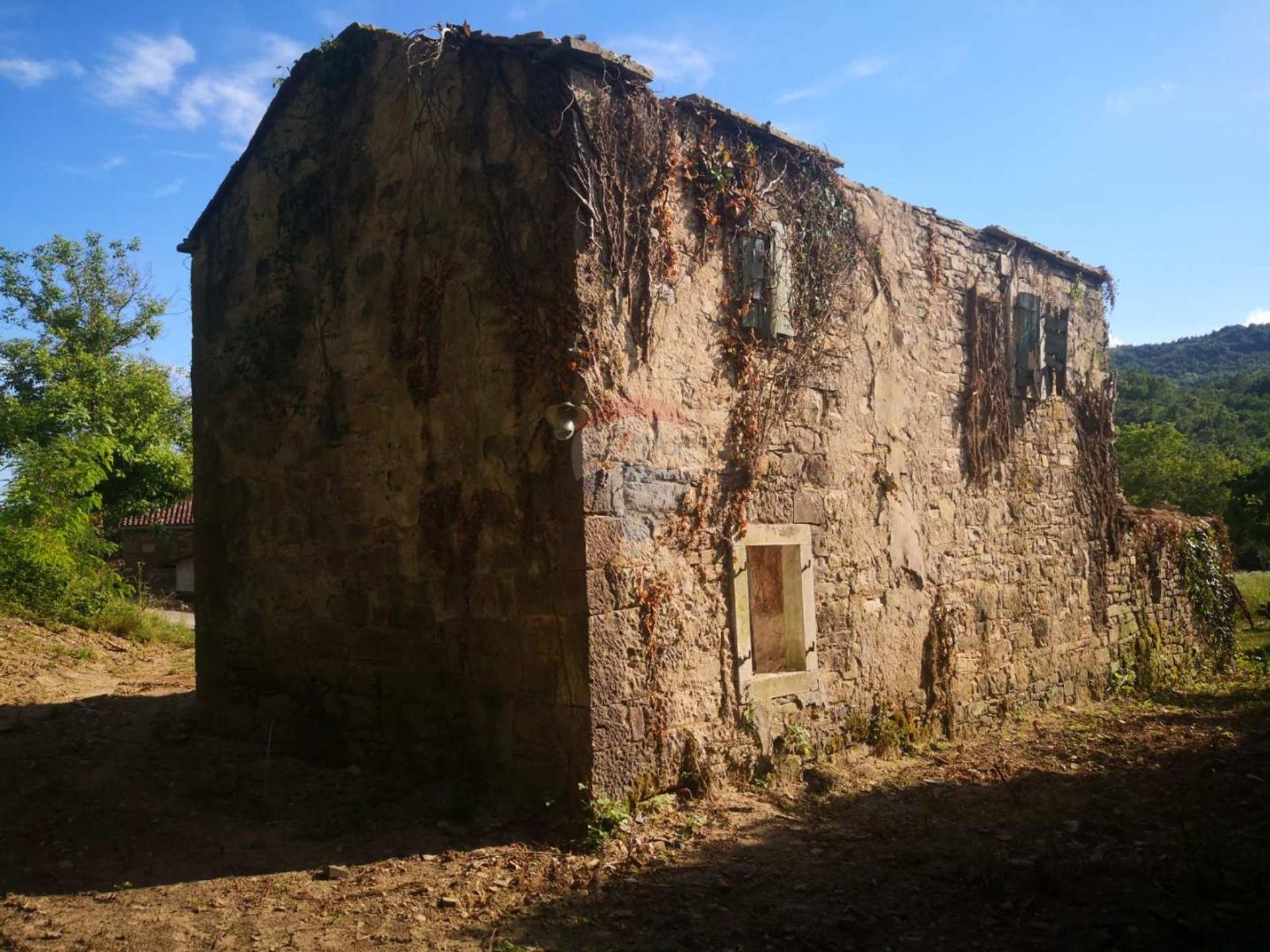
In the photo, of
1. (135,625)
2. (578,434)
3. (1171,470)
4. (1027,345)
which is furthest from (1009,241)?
(1171,470)

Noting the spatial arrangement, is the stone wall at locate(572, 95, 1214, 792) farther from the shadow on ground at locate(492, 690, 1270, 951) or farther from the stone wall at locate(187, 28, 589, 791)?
the shadow on ground at locate(492, 690, 1270, 951)

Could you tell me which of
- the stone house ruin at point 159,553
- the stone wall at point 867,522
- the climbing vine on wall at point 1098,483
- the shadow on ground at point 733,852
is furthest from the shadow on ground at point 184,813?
the stone house ruin at point 159,553

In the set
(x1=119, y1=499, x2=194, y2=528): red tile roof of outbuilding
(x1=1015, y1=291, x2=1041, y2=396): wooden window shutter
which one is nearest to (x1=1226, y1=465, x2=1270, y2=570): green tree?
(x1=1015, y1=291, x2=1041, y2=396): wooden window shutter

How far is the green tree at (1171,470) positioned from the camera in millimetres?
29234

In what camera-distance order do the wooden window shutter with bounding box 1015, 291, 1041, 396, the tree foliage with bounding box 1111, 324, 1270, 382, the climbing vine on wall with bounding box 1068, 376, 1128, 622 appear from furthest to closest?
the tree foliage with bounding box 1111, 324, 1270, 382, the climbing vine on wall with bounding box 1068, 376, 1128, 622, the wooden window shutter with bounding box 1015, 291, 1041, 396

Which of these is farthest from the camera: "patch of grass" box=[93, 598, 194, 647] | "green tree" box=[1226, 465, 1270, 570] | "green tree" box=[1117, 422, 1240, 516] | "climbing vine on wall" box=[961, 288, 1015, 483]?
"green tree" box=[1117, 422, 1240, 516]

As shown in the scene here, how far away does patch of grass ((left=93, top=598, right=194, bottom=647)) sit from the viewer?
11.9 metres

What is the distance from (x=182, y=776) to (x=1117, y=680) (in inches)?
368

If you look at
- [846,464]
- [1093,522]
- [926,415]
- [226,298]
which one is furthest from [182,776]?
[1093,522]

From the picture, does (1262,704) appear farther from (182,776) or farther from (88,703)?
(88,703)

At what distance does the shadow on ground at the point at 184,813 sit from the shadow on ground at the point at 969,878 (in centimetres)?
106

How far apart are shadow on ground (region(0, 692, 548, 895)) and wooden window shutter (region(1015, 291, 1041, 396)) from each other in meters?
6.93

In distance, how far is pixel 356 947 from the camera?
4453 mm

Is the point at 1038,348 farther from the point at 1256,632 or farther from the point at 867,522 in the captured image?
the point at 1256,632
